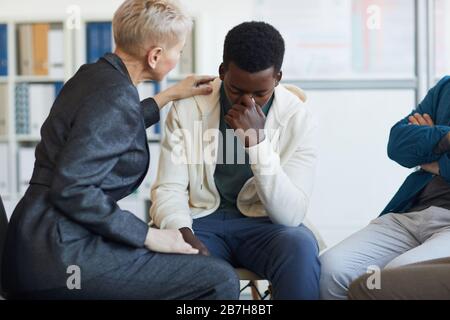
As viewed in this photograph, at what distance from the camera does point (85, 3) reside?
13.8 feet

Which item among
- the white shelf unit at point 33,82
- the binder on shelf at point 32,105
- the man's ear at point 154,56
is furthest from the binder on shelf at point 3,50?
the man's ear at point 154,56

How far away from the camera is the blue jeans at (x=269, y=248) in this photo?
5.43 ft

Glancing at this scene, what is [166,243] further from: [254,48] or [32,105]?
[32,105]

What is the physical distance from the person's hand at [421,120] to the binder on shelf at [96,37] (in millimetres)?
2316

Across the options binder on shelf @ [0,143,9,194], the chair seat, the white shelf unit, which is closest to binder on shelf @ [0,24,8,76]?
the white shelf unit

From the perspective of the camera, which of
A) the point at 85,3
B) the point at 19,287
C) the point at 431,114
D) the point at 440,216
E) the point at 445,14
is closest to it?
the point at 19,287

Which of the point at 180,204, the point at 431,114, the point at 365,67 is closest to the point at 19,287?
the point at 180,204

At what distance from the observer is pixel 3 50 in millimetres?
3920

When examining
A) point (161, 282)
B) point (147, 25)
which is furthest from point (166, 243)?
point (147, 25)

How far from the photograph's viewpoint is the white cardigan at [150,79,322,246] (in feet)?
6.09

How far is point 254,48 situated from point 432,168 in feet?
2.03

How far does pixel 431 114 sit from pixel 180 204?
2.69 feet

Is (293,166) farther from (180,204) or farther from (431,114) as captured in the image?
(431,114)

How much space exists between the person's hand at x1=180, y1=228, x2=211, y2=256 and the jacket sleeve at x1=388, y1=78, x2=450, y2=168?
67 centimetres
